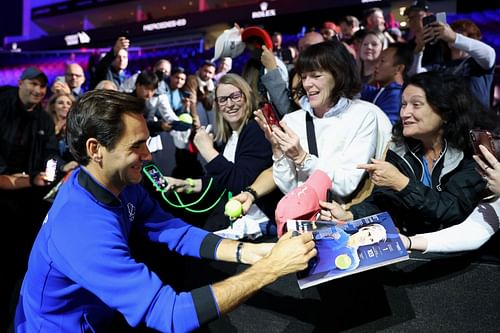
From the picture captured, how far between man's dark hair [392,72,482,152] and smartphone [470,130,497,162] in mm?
293

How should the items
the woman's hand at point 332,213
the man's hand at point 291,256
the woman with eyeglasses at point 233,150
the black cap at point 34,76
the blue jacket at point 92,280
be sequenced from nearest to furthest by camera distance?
1. the blue jacket at point 92,280
2. the man's hand at point 291,256
3. the woman's hand at point 332,213
4. the woman with eyeglasses at point 233,150
5. the black cap at point 34,76

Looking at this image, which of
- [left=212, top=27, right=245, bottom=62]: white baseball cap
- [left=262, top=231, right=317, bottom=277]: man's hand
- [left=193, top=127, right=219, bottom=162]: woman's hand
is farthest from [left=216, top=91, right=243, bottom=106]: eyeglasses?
[left=262, top=231, right=317, bottom=277]: man's hand

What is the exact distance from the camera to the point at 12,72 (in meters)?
12.0

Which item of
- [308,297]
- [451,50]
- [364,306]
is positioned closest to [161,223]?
[308,297]

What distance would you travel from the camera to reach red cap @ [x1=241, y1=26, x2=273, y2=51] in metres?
2.89

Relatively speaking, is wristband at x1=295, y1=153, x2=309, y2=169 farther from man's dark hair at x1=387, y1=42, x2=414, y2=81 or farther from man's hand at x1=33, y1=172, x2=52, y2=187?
man's hand at x1=33, y1=172, x2=52, y2=187

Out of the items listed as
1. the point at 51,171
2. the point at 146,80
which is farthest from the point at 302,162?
the point at 146,80

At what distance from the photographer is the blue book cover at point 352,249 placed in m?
1.43

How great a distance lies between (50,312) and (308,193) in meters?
1.01

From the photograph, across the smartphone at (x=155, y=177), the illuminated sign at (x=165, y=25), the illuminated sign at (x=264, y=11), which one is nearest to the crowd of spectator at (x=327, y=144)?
the smartphone at (x=155, y=177)

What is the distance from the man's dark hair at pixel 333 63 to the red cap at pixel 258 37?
0.70 m

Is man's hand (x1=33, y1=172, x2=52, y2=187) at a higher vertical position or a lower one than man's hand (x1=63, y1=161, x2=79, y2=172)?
lower

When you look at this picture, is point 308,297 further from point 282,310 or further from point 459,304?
point 459,304

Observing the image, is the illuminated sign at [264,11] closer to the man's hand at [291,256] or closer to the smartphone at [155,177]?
the smartphone at [155,177]
